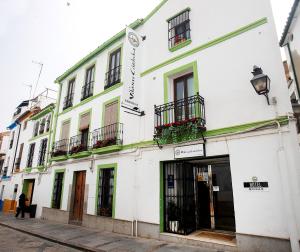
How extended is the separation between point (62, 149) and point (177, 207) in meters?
8.91

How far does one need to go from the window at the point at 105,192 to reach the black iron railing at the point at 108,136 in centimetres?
130

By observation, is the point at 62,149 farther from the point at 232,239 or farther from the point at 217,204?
the point at 232,239

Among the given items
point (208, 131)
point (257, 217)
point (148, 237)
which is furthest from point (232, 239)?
point (208, 131)

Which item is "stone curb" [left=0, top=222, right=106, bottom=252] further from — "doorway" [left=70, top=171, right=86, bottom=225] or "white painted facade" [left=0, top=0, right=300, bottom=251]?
"doorway" [left=70, top=171, right=86, bottom=225]

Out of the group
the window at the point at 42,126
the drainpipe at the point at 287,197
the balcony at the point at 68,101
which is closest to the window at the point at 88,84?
the balcony at the point at 68,101

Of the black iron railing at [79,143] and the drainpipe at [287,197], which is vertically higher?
the black iron railing at [79,143]

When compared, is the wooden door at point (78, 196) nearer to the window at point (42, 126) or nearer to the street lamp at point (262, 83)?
the window at point (42, 126)

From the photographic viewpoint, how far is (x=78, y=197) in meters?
12.4

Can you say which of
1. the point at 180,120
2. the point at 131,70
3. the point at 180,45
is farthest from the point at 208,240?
the point at 180,45

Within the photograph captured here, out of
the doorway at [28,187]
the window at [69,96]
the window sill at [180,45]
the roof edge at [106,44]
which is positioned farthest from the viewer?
the doorway at [28,187]

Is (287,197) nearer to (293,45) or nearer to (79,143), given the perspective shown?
(293,45)

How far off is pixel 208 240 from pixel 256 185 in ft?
7.49

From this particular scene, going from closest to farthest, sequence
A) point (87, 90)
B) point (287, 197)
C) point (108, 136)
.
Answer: point (287, 197) < point (108, 136) < point (87, 90)

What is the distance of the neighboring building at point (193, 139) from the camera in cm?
582
